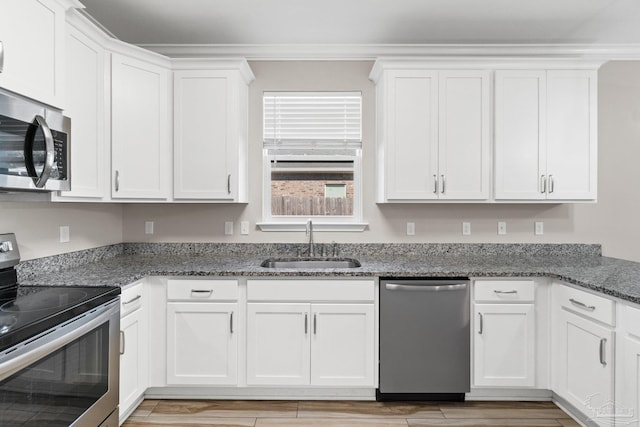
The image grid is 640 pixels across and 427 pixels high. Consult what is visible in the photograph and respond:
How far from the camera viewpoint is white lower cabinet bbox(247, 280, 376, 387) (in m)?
2.50

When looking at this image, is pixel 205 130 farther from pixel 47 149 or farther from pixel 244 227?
pixel 47 149

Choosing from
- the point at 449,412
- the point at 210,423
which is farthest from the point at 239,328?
the point at 449,412

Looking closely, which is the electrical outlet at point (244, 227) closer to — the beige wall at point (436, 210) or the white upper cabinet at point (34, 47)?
the beige wall at point (436, 210)

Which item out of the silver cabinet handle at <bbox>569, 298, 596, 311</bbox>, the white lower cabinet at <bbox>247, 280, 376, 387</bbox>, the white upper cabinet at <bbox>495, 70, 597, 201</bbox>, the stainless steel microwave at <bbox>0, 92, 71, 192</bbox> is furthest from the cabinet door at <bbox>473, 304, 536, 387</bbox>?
the stainless steel microwave at <bbox>0, 92, 71, 192</bbox>

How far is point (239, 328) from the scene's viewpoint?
2516 mm

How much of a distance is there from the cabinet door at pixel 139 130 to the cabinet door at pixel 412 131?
162cm

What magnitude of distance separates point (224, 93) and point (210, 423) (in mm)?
2196

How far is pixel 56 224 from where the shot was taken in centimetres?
246

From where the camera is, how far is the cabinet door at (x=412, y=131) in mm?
2824

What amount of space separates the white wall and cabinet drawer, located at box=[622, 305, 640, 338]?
1.32 meters

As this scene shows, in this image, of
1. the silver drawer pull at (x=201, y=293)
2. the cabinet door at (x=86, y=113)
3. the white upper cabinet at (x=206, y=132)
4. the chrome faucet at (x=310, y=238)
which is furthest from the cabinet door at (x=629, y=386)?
the cabinet door at (x=86, y=113)

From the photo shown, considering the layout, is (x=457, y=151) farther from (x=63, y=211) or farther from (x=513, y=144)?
(x=63, y=211)

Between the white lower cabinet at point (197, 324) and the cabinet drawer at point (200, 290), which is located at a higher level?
the cabinet drawer at point (200, 290)

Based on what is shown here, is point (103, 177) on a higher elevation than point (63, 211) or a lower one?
higher
